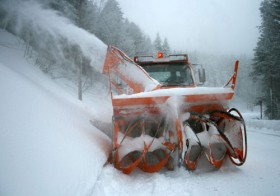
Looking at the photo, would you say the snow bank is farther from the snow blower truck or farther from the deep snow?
the snow blower truck

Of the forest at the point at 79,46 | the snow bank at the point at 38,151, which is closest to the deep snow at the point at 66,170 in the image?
the snow bank at the point at 38,151

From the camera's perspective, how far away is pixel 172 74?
5.40m

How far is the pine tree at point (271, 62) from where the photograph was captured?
17734 mm

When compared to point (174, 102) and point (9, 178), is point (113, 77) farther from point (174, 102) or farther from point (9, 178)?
point (9, 178)

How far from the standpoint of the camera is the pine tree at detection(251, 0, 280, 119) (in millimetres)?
17734

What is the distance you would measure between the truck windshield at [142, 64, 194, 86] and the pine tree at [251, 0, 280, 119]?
15601 mm

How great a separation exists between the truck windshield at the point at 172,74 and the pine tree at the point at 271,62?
51.2 ft

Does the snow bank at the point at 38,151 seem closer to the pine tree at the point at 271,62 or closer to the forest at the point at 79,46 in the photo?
the forest at the point at 79,46

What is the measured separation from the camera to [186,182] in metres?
2.88

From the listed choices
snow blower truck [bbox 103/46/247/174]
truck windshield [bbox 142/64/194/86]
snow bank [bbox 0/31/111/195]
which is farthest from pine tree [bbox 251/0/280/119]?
snow bank [bbox 0/31/111/195]

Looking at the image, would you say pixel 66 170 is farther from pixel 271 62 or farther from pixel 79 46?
pixel 271 62

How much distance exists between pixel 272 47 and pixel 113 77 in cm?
1808

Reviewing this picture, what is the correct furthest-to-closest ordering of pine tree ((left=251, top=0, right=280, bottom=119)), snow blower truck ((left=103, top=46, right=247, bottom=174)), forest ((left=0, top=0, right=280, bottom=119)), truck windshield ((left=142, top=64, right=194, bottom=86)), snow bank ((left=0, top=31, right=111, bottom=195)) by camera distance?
pine tree ((left=251, top=0, right=280, bottom=119)) → forest ((left=0, top=0, right=280, bottom=119)) → truck windshield ((left=142, top=64, right=194, bottom=86)) → snow blower truck ((left=103, top=46, right=247, bottom=174)) → snow bank ((left=0, top=31, right=111, bottom=195))

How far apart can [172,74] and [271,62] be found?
1706 cm
